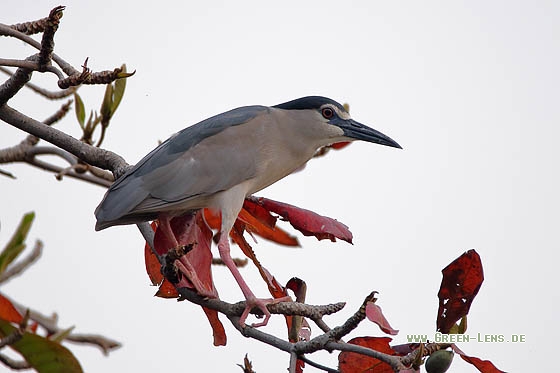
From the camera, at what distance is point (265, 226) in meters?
3.40

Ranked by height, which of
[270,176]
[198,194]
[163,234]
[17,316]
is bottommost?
[17,316]

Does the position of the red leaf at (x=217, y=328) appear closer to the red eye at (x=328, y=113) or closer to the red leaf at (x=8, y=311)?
the red leaf at (x=8, y=311)

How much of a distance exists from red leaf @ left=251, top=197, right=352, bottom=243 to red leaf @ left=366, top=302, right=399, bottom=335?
2.11ft

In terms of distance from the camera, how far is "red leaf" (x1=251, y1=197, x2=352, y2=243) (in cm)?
306

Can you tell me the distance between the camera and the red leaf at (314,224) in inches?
120

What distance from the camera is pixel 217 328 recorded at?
10.1ft

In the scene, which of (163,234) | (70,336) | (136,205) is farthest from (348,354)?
(136,205)

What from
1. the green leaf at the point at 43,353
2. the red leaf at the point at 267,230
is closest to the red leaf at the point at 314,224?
the red leaf at the point at 267,230

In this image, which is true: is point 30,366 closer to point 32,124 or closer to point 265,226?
point 265,226

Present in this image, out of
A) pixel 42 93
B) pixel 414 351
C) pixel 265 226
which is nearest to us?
pixel 414 351

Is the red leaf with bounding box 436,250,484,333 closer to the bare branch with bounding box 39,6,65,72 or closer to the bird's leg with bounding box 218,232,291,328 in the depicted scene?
the bird's leg with bounding box 218,232,291,328

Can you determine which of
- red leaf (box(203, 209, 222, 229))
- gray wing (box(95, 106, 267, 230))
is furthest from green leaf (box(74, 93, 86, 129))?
red leaf (box(203, 209, 222, 229))

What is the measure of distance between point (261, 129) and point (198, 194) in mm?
585

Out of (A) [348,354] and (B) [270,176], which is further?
(B) [270,176]
